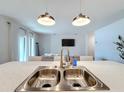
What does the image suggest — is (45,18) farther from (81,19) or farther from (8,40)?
(8,40)

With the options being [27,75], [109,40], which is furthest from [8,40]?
[109,40]

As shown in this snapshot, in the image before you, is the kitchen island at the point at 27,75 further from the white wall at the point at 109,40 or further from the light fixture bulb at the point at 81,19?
the white wall at the point at 109,40

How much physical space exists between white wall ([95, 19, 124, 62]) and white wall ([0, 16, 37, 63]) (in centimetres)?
429

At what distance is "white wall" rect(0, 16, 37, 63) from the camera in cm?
480

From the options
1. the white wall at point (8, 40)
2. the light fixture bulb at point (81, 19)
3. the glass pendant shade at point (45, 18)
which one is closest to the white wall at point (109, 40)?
the light fixture bulb at point (81, 19)

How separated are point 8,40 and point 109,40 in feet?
14.7

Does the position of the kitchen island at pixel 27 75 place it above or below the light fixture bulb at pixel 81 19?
below

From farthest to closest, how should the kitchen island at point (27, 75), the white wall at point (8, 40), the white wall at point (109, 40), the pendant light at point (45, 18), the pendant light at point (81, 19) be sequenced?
1. the white wall at point (109, 40)
2. the white wall at point (8, 40)
3. the pendant light at point (81, 19)
4. the pendant light at point (45, 18)
5. the kitchen island at point (27, 75)

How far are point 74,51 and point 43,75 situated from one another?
9431 millimetres

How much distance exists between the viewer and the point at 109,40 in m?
6.43

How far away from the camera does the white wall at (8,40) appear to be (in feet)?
15.7

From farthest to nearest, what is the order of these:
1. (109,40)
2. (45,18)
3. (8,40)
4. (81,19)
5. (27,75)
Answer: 1. (109,40)
2. (8,40)
3. (81,19)
4. (45,18)
5. (27,75)

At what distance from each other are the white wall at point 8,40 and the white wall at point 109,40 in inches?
169

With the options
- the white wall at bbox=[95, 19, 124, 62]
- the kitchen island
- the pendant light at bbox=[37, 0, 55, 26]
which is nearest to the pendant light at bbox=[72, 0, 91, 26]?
the pendant light at bbox=[37, 0, 55, 26]
